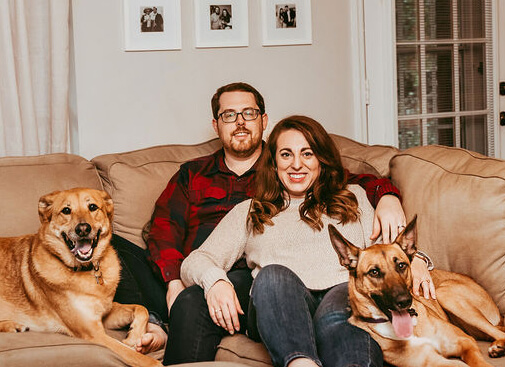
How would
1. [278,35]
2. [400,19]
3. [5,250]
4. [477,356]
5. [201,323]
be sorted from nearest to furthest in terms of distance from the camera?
[477,356] → [201,323] → [5,250] → [278,35] → [400,19]

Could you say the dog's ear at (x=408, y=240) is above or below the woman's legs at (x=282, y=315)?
above

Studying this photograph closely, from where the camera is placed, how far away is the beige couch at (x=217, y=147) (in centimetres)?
179

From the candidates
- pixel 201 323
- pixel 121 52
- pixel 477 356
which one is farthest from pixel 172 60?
pixel 477 356

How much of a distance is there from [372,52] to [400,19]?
0.87ft

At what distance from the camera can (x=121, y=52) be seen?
324 cm

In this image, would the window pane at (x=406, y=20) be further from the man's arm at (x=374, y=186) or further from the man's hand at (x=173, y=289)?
the man's hand at (x=173, y=289)

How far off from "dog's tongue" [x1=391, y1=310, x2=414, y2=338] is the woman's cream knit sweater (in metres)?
0.33

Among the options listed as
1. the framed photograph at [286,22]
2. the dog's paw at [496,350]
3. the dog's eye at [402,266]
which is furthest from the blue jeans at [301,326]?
the framed photograph at [286,22]

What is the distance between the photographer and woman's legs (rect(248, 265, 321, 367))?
1.88 metres

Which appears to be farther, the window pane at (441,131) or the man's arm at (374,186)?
the window pane at (441,131)

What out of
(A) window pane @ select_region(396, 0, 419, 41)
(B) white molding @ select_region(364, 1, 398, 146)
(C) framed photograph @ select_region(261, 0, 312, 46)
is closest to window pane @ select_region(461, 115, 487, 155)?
(B) white molding @ select_region(364, 1, 398, 146)

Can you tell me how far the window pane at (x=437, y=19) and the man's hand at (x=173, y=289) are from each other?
230 centimetres

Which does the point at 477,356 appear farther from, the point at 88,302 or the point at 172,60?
the point at 172,60

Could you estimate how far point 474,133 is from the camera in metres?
4.06
